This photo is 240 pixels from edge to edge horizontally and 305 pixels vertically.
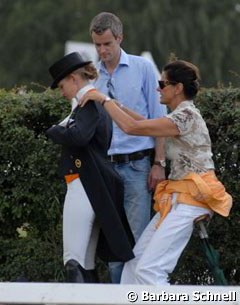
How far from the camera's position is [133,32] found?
38344mm

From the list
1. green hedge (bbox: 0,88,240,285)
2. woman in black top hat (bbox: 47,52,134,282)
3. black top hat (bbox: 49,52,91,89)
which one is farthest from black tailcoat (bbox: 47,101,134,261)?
green hedge (bbox: 0,88,240,285)

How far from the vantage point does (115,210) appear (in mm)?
6230

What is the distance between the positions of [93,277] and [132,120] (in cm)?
102

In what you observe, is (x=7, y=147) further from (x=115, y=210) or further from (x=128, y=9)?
(x=128, y=9)

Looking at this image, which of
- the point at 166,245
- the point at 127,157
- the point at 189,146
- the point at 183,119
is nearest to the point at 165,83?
the point at 183,119

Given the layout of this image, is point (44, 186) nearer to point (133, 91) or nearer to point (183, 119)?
point (133, 91)

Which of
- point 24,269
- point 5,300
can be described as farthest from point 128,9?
point 5,300

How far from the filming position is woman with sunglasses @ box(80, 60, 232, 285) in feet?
19.8

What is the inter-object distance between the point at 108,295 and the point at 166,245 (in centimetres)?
142

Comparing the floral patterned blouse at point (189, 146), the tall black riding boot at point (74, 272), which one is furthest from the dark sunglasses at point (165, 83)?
the tall black riding boot at point (74, 272)

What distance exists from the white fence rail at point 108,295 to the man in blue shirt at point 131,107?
1762mm

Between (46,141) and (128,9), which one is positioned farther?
(128,9)

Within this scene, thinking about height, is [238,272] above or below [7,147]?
below

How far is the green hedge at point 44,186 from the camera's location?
700 cm
